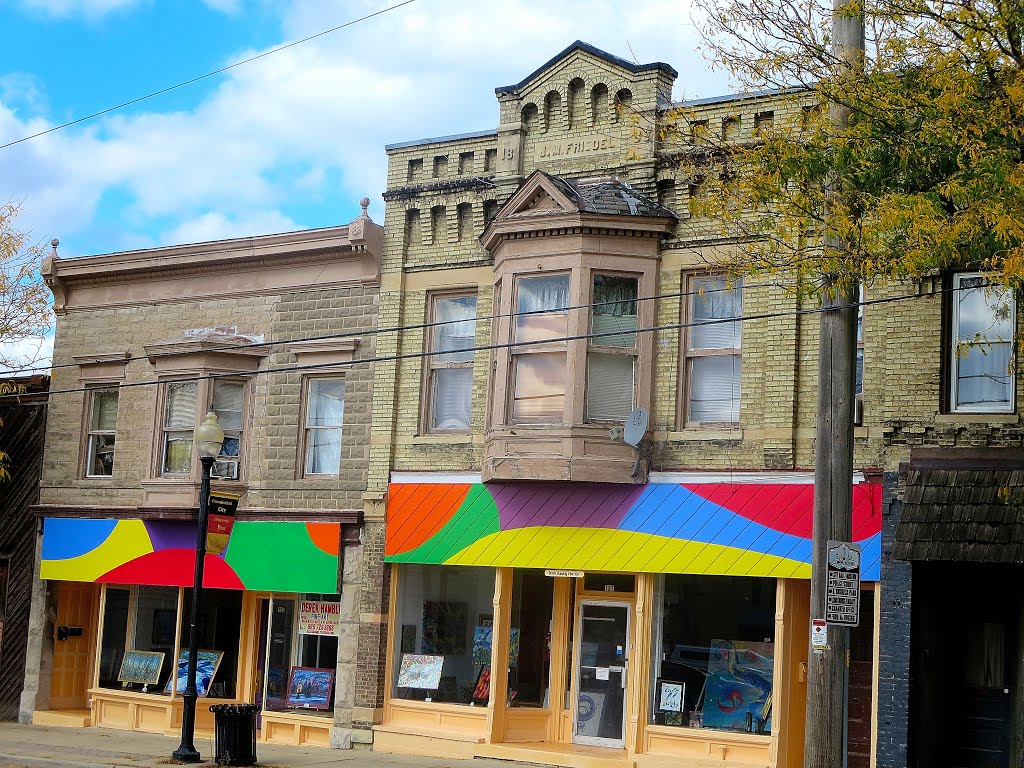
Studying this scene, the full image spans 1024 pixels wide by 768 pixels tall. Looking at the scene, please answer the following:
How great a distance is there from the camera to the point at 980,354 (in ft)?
53.4

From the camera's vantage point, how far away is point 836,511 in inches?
496

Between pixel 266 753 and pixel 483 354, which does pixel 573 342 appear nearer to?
pixel 483 354

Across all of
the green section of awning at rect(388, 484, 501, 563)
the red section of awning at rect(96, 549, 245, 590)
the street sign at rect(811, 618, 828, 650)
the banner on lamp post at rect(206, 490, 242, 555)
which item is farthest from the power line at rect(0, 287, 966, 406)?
the street sign at rect(811, 618, 828, 650)

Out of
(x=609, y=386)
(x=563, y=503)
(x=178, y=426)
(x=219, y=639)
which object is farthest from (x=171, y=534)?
(x=609, y=386)

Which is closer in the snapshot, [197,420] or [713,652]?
[713,652]

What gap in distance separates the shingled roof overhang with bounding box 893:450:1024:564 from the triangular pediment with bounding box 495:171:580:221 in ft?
19.5

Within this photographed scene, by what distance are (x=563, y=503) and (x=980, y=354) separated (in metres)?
5.68

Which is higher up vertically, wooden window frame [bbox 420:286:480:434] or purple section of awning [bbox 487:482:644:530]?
wooden window frame [bbox 420:286:480:434]

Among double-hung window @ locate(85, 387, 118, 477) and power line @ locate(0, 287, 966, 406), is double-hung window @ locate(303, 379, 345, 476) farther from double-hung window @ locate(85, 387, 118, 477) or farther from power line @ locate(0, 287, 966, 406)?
double-hung window @ locate(85, 387, 118, 477)

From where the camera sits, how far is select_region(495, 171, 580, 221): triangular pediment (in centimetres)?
1886

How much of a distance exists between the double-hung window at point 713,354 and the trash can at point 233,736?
6921 millimetres

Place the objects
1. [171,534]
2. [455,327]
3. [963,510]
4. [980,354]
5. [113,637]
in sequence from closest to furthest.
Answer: [963,510] → [980,354] → [455,327] → [171,534] → [113,637]

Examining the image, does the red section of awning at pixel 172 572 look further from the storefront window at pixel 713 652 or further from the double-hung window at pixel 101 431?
the storefront window at pixel 713 652

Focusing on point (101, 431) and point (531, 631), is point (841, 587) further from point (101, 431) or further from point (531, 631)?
point (101, 431)
